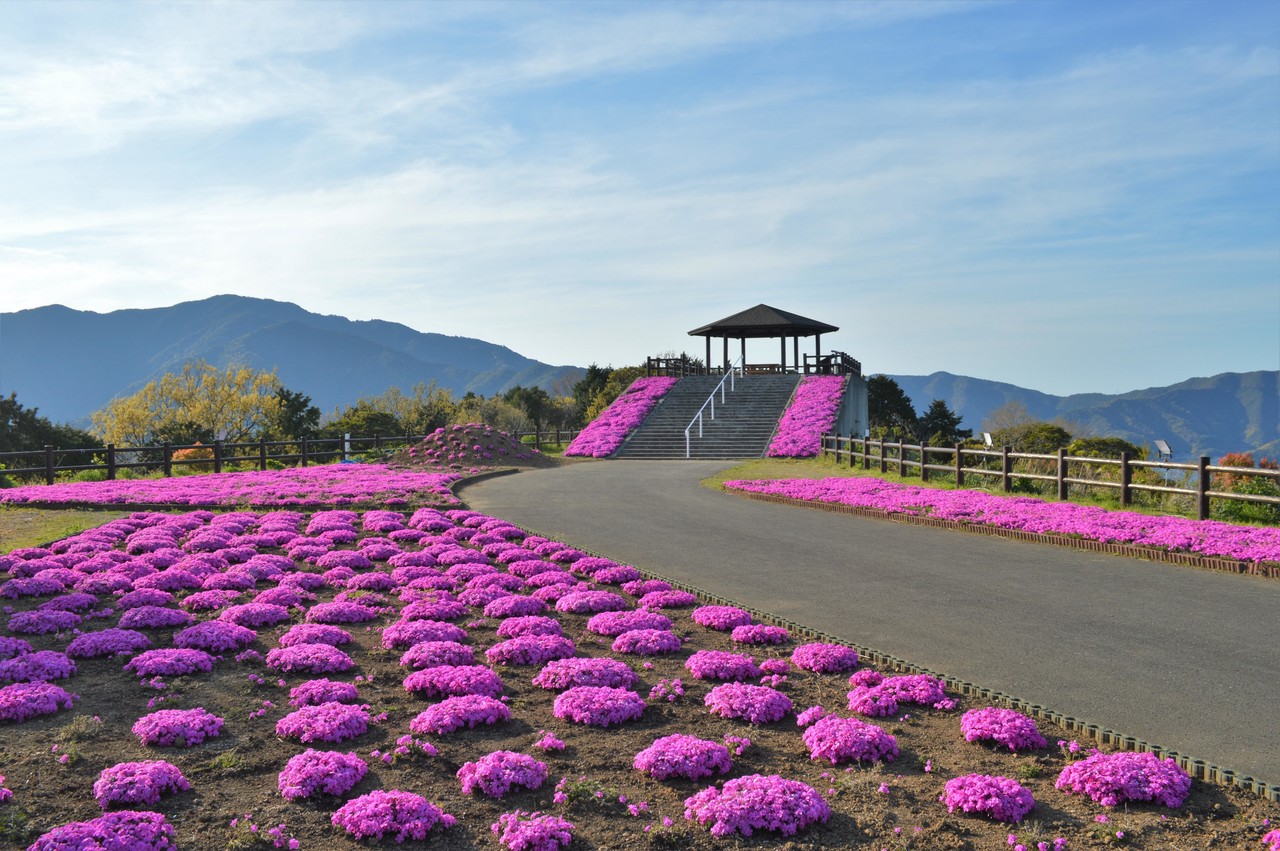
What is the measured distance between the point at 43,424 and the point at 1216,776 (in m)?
55.8

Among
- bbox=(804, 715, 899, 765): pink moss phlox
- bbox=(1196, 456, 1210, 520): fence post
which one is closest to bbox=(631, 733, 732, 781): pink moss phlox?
bbox=(804, 715, 899, 765): pink moss phlox

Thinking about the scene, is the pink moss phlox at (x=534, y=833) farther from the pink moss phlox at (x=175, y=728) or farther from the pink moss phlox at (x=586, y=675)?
the pink moss phlox at (x=175, y=728)

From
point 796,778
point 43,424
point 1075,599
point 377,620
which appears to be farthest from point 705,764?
point 43,424

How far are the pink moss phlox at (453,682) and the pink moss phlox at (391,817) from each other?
2.03 metres

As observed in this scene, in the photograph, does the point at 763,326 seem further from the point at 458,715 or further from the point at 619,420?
the point at 458,715

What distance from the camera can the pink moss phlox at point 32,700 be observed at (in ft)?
21.0

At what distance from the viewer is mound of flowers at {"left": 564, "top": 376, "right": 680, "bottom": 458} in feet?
129

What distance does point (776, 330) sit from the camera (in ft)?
173

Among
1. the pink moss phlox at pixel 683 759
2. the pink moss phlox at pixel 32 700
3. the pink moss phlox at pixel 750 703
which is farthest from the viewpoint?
the pink moss phlox at pixel 750 703

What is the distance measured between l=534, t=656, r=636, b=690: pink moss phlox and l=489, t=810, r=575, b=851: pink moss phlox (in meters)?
2.43

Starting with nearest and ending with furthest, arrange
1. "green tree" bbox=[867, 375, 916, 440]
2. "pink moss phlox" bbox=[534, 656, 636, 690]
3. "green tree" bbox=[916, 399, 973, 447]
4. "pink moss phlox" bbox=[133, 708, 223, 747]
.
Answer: "pink moss phlox" bbox=[133, 708, 223, 747] < "pink moss phlox" bbox=[534, 656, 636, 690] < "green tree" bbox=[916, 399, 973, 447] < "green tree" bbox=[867, 375, 916, 440]

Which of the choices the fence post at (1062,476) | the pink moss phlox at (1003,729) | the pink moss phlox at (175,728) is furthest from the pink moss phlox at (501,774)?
the fence post at (1062,476)

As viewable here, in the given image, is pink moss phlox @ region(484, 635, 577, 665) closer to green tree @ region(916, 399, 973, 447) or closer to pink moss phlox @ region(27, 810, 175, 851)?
pink moss phlox @ region(27, 810, 175, 851)

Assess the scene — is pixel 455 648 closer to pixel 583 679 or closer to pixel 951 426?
pixel 583 679
